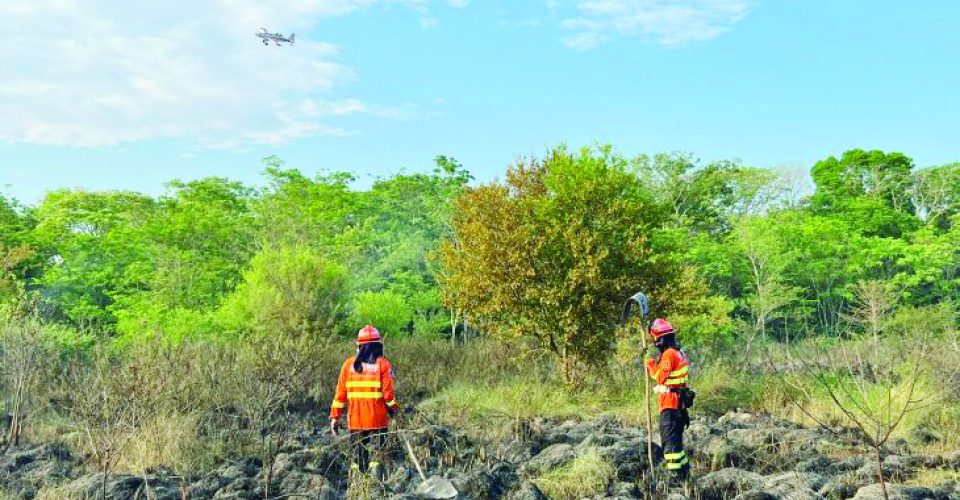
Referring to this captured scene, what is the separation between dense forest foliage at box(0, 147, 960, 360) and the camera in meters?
15.8

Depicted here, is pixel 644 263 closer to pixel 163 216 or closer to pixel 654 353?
pixel 654 353

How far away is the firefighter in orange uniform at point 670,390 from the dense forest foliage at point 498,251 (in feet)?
18.5

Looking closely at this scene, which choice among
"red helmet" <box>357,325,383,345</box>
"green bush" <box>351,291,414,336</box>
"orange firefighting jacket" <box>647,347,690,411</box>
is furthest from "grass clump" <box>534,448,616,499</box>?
"green bush" <box>351,291,414,336</box>

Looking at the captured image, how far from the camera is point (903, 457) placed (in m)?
9.22

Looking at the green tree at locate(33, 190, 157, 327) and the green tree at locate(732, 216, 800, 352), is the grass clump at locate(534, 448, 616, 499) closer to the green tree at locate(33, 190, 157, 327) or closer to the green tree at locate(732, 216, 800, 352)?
the green tree at locate(33, 190, 157, 327)

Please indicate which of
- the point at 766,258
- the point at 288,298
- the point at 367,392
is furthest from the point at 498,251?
the point at 766,258

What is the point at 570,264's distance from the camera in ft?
51.7

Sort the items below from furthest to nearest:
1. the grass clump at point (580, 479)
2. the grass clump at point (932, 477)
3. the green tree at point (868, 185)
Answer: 1. the green tree at point (868, 185)
2. the grass clump at point (932, 477)
3. the grass clump at point (580, 479)

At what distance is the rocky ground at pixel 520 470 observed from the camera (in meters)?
7.58

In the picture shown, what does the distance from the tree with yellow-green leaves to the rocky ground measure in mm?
4157

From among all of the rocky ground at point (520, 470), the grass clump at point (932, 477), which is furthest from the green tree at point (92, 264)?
the grass clump at point (932, 477)

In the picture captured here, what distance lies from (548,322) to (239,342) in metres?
6.60

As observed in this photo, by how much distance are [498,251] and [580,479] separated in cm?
800

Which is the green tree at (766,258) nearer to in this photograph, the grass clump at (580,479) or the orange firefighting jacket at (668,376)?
the orange firefighting jacket at (668,376)
